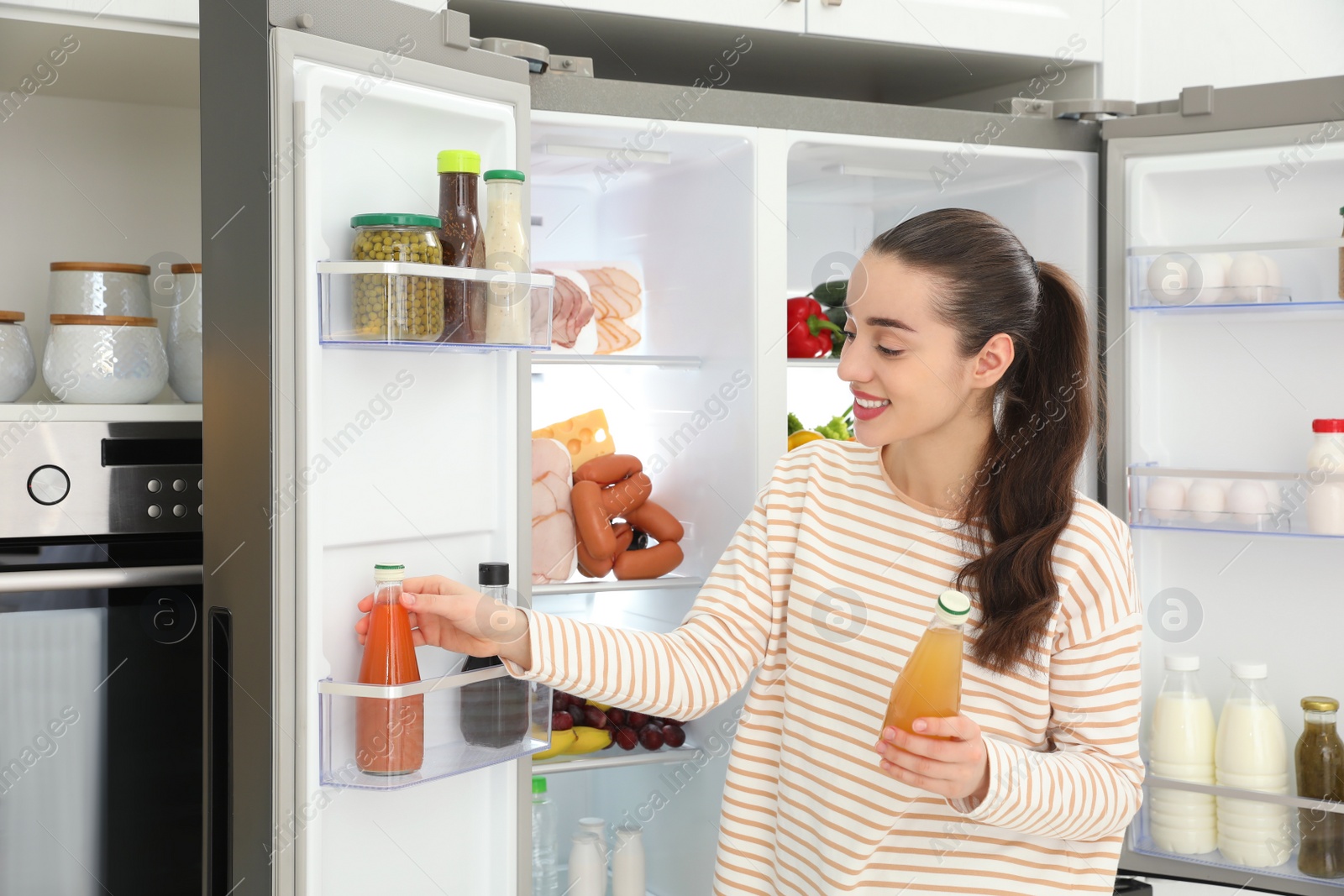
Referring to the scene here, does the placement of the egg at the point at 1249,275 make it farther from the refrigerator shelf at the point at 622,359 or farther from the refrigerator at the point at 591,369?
the refrigerator shelf at the point at 622,359

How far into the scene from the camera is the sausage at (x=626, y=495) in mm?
1802

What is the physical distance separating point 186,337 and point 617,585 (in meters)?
0.68

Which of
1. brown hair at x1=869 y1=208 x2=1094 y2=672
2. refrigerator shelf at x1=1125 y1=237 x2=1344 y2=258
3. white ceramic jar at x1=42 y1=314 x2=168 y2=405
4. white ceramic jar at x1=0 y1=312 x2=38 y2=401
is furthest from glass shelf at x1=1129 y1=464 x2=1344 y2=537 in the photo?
white ceramic jar at x1=0 y1=312 x2=38 y2=401

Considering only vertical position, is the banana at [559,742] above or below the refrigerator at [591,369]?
below

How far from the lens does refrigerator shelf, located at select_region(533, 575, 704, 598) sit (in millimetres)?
1675

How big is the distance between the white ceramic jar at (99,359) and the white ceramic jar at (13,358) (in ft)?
0.08

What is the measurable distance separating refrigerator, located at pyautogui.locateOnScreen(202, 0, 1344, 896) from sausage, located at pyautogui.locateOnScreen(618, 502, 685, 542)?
0.16 feet

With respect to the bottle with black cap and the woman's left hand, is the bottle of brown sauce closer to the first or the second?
the woman's left hand

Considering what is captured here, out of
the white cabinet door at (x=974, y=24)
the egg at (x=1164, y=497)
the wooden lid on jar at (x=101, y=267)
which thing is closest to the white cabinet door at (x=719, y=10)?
the white cabinet door at (x=974, y=24)

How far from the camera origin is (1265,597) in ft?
6.07

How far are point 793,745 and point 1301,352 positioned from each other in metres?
1.12

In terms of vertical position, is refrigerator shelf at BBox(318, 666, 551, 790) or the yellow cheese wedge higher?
the yellow cheese wedge

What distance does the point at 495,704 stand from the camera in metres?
1.30

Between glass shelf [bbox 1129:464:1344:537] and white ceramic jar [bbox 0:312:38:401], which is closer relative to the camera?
white ceramic jar [bbox 0:312:38:401]
